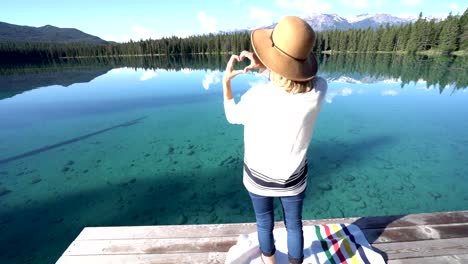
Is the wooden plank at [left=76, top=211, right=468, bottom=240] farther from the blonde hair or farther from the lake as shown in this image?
the lake

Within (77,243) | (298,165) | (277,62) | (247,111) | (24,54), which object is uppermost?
(24,54)

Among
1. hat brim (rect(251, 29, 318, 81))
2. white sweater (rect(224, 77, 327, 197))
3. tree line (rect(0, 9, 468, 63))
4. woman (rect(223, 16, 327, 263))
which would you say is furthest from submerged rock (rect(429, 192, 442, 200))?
tree line (rect(0, 9, 468, 63))

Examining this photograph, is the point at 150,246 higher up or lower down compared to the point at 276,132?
lower down

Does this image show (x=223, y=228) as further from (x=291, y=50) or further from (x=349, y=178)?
(x=349, y=178)

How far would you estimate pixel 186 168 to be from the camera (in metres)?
8.81

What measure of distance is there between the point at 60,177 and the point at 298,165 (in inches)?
370

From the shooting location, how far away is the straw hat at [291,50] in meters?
1.55

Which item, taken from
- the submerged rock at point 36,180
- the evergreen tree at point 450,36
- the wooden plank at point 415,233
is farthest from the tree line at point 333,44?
the submerged rock at point 36,180

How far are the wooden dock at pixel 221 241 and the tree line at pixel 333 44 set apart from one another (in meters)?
68.2

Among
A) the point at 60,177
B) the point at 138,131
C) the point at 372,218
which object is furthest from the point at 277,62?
the point at 138,131

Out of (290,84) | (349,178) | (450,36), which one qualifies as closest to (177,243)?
(290,84)

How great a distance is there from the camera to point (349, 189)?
7.32 m

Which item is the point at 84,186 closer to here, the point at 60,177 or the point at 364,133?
the point at 60,177

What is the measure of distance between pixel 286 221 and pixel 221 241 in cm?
125
